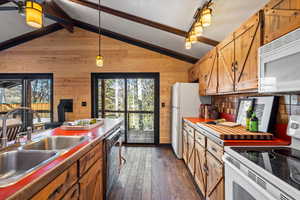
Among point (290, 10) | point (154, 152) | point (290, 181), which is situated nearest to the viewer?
point (290, 181)

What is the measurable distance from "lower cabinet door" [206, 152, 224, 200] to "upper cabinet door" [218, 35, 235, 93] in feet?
2.97

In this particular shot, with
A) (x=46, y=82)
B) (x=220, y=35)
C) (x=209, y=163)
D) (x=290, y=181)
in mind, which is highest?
(x=220, y=35)

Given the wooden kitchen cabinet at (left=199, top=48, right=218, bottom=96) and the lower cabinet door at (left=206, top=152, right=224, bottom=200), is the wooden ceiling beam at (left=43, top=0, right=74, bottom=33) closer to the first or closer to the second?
the wooden kitchen cabinet at (left=199, top=48, right=218, bottom=96)

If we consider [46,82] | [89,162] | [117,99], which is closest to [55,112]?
[46,82]

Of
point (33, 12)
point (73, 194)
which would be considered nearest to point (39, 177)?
point (73, 194)

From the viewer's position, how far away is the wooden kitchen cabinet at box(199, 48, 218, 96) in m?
2.53

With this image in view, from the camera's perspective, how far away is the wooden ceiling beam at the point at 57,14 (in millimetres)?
3348

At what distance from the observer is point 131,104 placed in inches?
181

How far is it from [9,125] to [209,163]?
8.95 feet

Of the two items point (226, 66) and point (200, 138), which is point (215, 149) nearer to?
point (200, 138)

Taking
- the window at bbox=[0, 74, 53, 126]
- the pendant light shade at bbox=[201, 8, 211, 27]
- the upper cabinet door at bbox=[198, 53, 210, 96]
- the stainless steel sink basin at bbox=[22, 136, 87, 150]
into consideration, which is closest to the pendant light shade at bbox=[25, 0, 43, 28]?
the stainless steel sink basin at bbox=[22, 136, 87, 150]

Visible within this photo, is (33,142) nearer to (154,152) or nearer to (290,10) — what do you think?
(290,10)

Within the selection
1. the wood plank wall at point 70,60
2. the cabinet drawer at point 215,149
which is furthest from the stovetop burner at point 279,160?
the wood plank wall at point 70,60

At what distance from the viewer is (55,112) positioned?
4566mm
